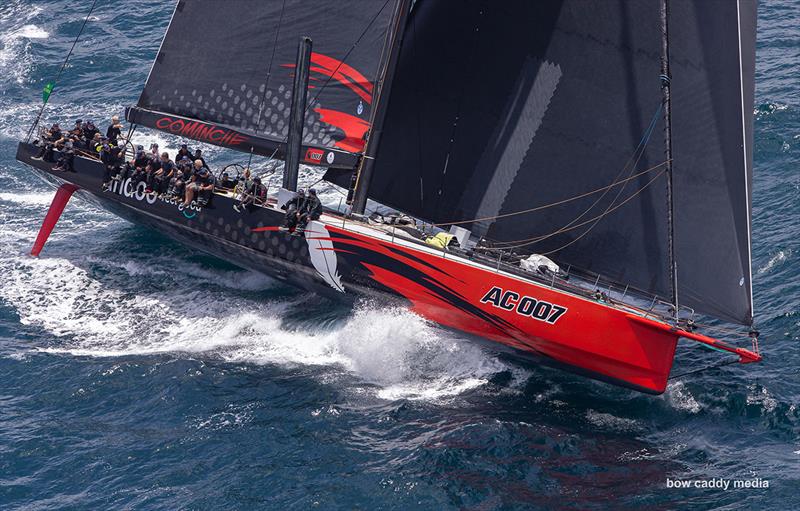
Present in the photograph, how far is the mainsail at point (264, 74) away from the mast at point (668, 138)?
6.76 metres

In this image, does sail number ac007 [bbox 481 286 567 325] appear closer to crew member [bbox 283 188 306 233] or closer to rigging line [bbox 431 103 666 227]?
rigging line [bbox 431 103 666 227]

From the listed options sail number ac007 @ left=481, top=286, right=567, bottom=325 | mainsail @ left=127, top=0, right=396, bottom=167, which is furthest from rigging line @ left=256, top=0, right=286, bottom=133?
sail number ac007 @ left=481, top=286, right=567, bottom=325

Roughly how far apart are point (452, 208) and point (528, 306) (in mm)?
3531

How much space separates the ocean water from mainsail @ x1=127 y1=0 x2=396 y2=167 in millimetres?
3855

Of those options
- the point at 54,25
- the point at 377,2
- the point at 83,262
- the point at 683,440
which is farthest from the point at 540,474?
the point at 54,25

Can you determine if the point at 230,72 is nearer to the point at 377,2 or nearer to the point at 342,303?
the point at 377,2

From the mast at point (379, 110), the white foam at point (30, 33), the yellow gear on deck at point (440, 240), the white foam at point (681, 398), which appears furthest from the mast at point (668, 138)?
the white foam at point (30, 33)

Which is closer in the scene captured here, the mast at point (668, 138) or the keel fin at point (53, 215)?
the mast at point (668, 138)

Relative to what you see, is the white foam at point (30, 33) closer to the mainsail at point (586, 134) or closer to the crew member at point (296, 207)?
the crew member at point (296, 207)

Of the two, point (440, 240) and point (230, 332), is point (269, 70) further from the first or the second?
point (230, 332)

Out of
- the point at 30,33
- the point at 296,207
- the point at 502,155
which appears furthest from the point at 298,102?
the point at 30,33

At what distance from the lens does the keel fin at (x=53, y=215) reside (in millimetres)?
27234

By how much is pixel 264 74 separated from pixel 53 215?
756 centimetres

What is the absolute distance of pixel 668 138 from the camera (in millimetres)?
20000
